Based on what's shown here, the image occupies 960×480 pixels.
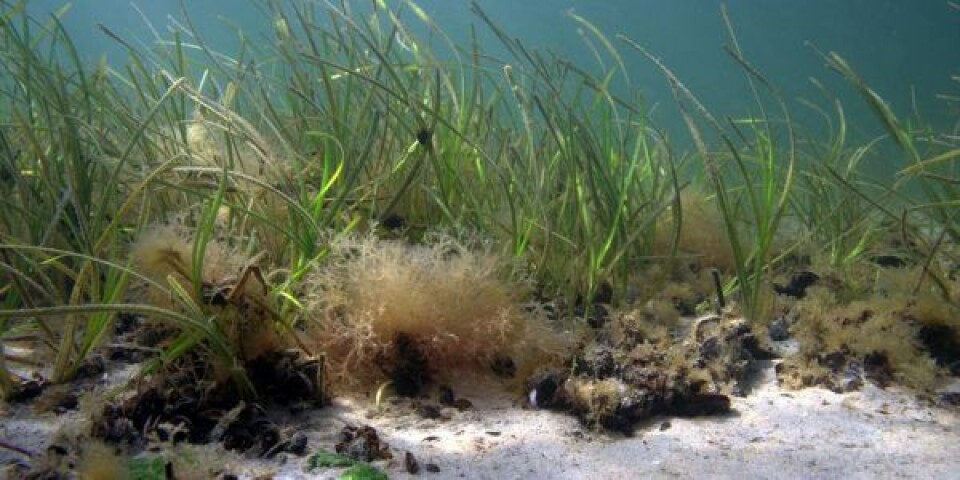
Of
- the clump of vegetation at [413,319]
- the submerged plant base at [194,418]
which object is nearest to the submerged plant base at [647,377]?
the clump of vegetation at [413,319]

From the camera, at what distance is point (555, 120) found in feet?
11.8

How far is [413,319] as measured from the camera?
2535 mm

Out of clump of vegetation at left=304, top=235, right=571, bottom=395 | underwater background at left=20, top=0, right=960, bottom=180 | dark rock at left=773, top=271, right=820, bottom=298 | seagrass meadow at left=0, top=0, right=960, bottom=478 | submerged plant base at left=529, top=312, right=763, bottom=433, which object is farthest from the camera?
underwater background at left=20, top=0, right=960, bottom=180

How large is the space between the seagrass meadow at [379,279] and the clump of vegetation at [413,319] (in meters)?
0.01

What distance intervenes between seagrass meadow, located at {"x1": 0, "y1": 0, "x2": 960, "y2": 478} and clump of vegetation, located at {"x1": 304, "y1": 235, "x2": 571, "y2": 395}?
1 centimetres

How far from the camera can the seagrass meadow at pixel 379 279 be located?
2.13 m

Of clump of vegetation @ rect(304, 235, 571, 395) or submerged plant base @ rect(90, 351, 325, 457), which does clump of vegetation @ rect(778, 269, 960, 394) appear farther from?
submerged plant base @ rect(90, 351, 325, 457)

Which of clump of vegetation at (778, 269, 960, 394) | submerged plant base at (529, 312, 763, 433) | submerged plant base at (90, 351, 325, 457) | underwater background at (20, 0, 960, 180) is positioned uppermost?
→ underwater background at (20, 0, 960, 180)

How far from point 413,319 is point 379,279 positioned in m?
0.22

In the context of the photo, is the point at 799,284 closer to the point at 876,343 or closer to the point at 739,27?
the point at 876,343

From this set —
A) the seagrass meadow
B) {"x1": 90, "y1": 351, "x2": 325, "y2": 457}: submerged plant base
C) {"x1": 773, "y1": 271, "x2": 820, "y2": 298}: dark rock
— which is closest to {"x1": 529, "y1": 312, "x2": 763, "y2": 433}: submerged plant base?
the seagrass meadow

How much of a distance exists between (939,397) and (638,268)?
1605mm

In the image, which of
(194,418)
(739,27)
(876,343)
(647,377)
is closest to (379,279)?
(194,418)

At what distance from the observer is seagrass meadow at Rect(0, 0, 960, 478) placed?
2135 mm
